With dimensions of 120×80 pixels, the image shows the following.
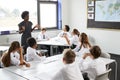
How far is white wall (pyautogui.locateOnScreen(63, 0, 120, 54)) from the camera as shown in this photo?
5869mm

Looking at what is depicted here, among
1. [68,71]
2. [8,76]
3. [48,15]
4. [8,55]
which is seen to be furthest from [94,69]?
[48,15]

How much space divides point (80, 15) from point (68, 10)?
615mm

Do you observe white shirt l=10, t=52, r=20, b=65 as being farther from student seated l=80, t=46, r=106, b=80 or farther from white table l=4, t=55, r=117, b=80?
student seated l=80, t=46, r=106, b=80

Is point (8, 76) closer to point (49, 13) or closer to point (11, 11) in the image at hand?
point (11, 11)

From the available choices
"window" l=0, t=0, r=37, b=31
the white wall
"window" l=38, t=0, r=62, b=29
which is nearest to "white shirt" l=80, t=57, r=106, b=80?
the white wall

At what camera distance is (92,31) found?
6438 millimetres

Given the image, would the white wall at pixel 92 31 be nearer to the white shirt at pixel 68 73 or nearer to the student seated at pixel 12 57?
the student seated at pixel 12 57

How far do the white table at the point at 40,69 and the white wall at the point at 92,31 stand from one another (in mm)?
2962

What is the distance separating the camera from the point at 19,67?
276 cm

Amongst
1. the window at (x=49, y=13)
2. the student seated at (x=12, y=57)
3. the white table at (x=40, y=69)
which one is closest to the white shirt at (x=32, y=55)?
the white table at (x=40, y=69)

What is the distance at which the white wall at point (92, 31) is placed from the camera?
19.3 feet

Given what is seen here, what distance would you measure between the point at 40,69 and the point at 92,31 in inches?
162

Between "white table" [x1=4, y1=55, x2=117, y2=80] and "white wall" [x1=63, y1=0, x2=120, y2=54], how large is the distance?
296cm

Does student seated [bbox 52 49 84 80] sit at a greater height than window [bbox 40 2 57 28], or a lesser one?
lesser
